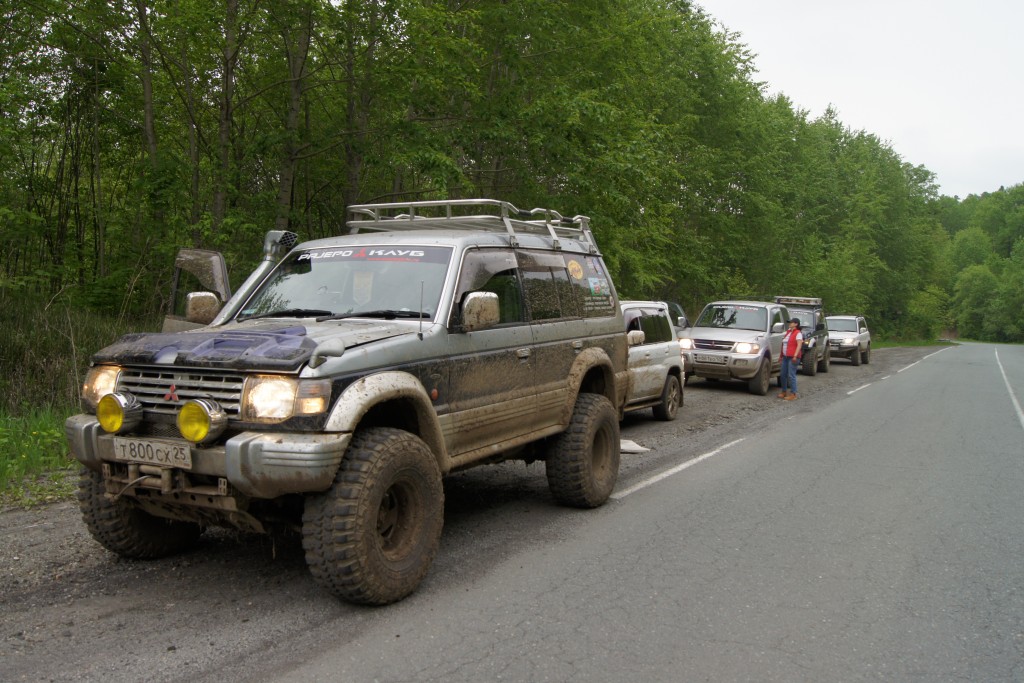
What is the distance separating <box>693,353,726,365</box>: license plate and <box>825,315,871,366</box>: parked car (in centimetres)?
1352

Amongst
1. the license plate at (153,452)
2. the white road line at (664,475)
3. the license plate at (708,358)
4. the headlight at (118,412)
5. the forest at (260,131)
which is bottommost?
the white road line at (664,475)

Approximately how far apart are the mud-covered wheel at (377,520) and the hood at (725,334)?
13307mm

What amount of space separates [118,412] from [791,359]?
572 inches

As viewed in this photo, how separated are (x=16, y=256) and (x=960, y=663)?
1378cm

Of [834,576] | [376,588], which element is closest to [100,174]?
[376,588]

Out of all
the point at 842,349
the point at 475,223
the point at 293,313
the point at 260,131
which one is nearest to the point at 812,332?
the point at 842,349

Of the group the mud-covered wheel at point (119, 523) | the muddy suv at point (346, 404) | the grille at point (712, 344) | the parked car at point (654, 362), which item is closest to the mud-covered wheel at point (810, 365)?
the grille at point (712, 344)

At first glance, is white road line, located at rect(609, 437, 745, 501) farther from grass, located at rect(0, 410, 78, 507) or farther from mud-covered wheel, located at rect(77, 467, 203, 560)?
grass, located at rect(0, 410, 78, 507)

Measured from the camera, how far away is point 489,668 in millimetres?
3701

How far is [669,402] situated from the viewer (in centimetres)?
1253

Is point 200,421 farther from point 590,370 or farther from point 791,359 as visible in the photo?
point 791,359

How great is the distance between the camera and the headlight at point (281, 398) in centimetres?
409

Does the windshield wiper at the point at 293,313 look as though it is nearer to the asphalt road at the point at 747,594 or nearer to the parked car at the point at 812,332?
the asphalt road at the point at 747,594

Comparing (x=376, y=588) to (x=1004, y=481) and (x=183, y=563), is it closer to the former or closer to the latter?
(x=183, y=563)
